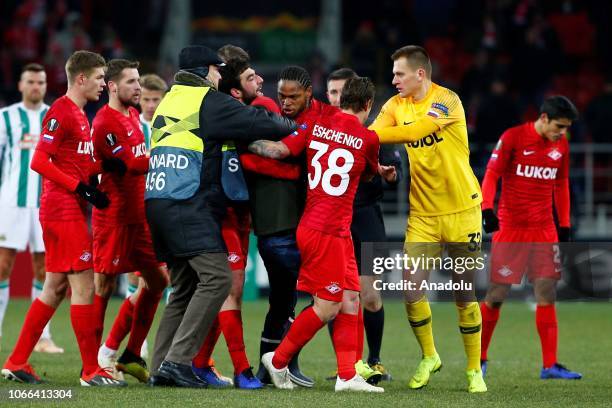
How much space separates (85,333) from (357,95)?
2.44m

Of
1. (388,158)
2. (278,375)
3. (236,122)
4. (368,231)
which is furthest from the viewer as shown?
(368,231)

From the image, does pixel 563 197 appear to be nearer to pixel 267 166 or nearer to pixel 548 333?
pixel 548 333

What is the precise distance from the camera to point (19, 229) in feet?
36.8

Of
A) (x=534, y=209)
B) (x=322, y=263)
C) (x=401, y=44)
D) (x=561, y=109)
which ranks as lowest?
(x=322, y=263)

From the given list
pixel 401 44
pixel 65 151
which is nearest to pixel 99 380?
pixel 65 151

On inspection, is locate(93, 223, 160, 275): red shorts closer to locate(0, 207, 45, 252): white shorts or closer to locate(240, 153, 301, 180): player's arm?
locate(240, 153, 301, 180): player's arm

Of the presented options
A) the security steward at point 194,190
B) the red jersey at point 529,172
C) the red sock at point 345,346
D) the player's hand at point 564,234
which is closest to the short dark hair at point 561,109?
the red jersey at point 529,172

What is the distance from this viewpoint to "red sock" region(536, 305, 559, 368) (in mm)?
9836

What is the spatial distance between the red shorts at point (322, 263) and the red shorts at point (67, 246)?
59.1 inches

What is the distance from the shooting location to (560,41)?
67.4 feet

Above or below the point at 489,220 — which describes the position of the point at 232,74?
above

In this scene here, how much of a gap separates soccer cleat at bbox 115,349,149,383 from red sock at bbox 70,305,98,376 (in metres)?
0.63

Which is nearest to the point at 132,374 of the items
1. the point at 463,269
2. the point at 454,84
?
the point at 463,269

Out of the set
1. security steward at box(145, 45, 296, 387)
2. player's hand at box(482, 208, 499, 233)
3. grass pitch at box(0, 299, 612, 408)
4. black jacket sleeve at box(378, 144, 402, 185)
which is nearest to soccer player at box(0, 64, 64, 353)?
grass pitch at box(0, 299, 612, 408)
